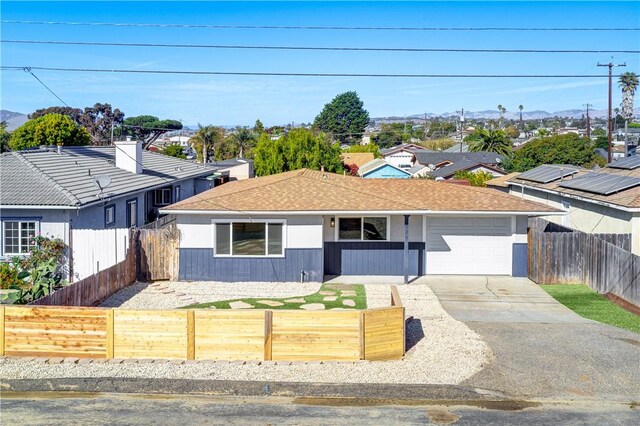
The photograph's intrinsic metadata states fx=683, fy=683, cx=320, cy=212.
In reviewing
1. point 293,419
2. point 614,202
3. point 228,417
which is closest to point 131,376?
point 228,417

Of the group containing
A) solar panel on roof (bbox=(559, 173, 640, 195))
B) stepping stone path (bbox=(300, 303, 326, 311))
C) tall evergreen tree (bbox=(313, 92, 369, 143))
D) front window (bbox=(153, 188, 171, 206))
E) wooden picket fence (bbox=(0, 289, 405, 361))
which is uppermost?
tall evergreen tree (bbox=(313, 92, 369, 143))

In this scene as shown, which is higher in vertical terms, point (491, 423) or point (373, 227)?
point (373, 227)

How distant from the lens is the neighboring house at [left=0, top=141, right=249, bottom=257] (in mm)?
21719

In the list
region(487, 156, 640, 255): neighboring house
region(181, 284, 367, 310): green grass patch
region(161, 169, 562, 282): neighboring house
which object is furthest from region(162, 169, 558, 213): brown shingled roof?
region(487, 156, 640, 255): neighboring house

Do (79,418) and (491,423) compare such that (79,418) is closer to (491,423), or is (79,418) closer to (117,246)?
(491,423)

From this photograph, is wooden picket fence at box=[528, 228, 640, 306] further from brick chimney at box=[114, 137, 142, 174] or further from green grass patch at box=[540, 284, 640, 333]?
brick chimney at box=[114, 137, 142, 174]

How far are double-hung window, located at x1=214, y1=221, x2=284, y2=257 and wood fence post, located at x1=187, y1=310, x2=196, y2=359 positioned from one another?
851cm

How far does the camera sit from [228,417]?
11.0 metres

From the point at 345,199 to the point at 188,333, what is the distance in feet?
33.1

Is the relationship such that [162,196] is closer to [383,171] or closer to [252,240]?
[252,240]

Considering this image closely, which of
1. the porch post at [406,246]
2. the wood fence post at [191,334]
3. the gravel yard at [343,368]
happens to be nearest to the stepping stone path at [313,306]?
the gravel yard at [343,368]

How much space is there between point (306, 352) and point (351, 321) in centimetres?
109

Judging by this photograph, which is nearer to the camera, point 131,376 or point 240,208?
point 131,376

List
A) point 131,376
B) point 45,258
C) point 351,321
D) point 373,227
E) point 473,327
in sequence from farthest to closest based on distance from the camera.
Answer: point 373,227
point 45,258
point 473,327
point 351,321
point 131,376
